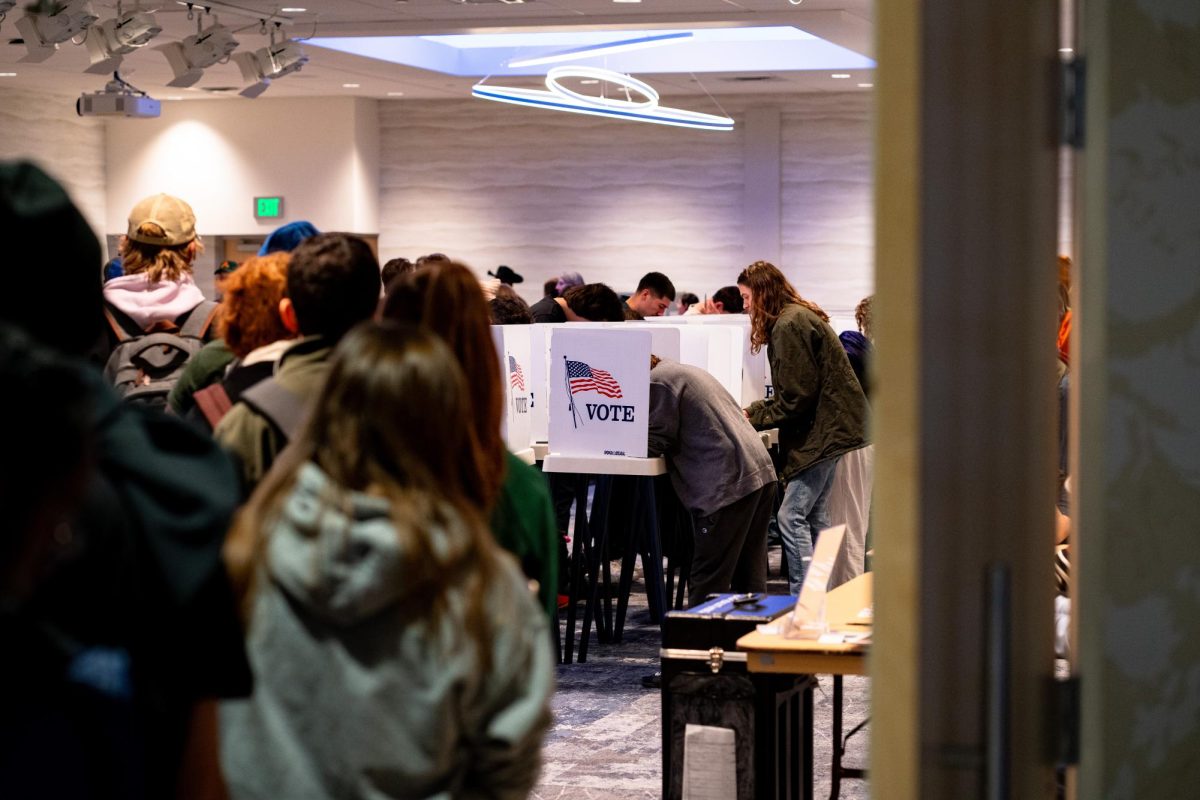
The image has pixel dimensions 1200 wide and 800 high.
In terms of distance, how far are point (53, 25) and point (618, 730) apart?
577 cm

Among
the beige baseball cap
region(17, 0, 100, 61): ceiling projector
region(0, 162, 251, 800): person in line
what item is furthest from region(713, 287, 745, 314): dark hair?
region(0, 162, 251, 800): person in line

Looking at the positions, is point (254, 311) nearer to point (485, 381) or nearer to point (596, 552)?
point (485, 381)

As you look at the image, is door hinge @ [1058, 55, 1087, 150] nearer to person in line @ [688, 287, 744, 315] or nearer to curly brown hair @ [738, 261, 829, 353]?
curly brown hair @ [738, 261, 829, 353]

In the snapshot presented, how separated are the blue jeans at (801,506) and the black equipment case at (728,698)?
2993 mm

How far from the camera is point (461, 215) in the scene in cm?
1516

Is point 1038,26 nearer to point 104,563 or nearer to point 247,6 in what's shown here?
point 104,563

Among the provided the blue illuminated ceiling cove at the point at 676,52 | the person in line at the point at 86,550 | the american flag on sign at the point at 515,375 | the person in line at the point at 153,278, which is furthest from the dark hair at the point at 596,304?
the blue illuminated ceiling cove at the point at 676,52

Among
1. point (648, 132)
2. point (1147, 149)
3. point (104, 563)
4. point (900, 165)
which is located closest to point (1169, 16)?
point (1147, 149)

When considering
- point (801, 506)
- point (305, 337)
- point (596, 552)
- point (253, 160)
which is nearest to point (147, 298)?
point (305, 337)

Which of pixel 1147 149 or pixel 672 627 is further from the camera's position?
pixel 672 627

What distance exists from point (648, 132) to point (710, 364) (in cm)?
780

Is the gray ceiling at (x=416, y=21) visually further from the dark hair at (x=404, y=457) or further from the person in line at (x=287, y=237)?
the dark hair at (x=404, y=457)

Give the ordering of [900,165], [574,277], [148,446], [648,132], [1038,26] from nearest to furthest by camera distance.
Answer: [148,446]
[900,165]
[1038,26]
[574,277]
[648,132]

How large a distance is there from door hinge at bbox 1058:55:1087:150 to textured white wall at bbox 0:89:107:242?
12787 mm
